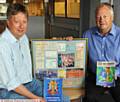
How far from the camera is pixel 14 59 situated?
199cm

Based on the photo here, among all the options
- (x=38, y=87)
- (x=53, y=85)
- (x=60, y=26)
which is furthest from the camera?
(x=60, y=26)

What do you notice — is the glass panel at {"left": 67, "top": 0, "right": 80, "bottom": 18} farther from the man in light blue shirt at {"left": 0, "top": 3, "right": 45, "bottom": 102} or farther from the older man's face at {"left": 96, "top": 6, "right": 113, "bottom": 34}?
the man in light blue shirt at {"left": 0, "top": 3, "right": 45, "bottom": 102}

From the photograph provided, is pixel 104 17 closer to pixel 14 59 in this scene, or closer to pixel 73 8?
pixel 14 59

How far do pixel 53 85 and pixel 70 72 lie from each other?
367 mm

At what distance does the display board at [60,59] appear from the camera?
239cm

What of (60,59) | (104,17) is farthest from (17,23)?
(104,17)

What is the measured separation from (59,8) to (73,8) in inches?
26.7

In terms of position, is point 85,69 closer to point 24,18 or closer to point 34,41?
point 34,41

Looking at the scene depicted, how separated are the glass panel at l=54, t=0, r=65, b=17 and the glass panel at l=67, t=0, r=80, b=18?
0.62ft

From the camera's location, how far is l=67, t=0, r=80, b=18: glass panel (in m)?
4.82

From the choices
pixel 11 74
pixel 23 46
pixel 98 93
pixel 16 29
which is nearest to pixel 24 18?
pixel 16 29

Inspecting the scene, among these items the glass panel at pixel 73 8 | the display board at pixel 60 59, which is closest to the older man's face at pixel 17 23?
the display board at pixel 60 59

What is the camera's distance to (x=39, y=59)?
94.2 inches

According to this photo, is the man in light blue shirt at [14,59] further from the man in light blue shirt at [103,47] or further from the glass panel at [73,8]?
the glass panel at [73,8]
